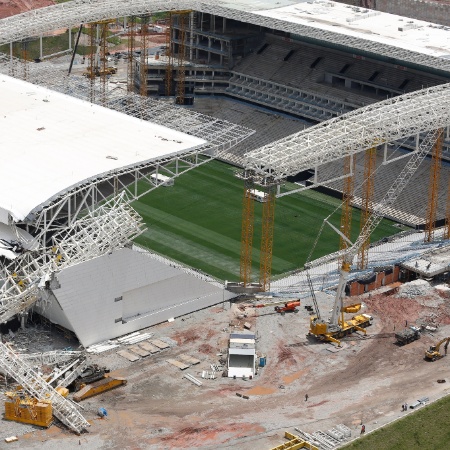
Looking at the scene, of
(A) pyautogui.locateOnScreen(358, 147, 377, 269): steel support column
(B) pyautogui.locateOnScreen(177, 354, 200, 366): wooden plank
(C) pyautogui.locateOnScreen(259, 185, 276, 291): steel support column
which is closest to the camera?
(B) pyautogui.locateOnScreen(177, 354, 200, 366): wooden plank

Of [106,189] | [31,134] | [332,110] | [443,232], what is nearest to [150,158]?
[106,189]

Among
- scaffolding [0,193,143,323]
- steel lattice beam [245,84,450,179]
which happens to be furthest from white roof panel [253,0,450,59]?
scaffolding [0,193,143,323]

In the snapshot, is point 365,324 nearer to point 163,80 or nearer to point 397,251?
point 397,251

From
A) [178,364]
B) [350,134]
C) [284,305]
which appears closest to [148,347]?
[178,364]

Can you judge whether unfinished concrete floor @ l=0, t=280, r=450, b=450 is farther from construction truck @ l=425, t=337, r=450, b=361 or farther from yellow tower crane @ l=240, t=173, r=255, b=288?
yellow tower crane @ l=240, t=173, r=255, b=288

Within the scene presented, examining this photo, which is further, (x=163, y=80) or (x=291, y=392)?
(x=163, y=80)

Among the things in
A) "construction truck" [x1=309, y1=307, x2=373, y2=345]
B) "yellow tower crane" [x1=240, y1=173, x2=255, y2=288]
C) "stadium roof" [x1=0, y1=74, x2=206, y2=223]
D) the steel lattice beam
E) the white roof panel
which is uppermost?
the white roof panel
